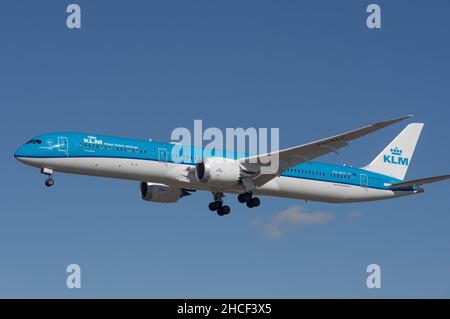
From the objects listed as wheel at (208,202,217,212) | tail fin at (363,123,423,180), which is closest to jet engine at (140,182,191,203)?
wheel at (208,202,217,212)

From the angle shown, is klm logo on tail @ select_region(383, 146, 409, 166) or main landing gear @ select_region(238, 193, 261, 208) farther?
klm logo on tail @ select_region(383, 146, 409, 166)

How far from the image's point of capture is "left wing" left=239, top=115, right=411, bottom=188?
4994 centimetres

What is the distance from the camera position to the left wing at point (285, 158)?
49938mm

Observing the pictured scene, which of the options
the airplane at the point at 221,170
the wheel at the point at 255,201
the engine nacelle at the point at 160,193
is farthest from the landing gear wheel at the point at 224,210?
the engine nacelle at the point at 160,193

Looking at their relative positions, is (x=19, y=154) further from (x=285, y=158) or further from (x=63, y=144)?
(x=285, y=158)

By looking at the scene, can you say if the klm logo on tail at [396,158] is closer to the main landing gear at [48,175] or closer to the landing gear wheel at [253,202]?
the landing gear wheel at [253,202]

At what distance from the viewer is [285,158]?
52.6m

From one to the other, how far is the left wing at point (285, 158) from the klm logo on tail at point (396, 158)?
1285 centimetres

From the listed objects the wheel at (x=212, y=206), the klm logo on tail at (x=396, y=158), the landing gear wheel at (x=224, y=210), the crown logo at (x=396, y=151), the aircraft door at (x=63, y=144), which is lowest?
the landing gear wheel at (x=224, y=210)

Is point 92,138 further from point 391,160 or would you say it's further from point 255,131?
point 391,160

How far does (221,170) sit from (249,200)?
3821 mm

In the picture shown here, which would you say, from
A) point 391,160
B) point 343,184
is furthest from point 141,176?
point 391,160

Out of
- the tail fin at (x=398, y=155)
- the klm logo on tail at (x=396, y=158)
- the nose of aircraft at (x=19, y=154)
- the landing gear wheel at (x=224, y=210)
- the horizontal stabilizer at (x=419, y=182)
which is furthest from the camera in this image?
the klm logo on tail at (x=396, y=158)

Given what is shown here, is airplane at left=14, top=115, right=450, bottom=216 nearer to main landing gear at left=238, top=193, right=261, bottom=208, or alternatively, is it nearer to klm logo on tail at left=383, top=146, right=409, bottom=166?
main landing gear at left=238, top=193, right=261, bottom=208
